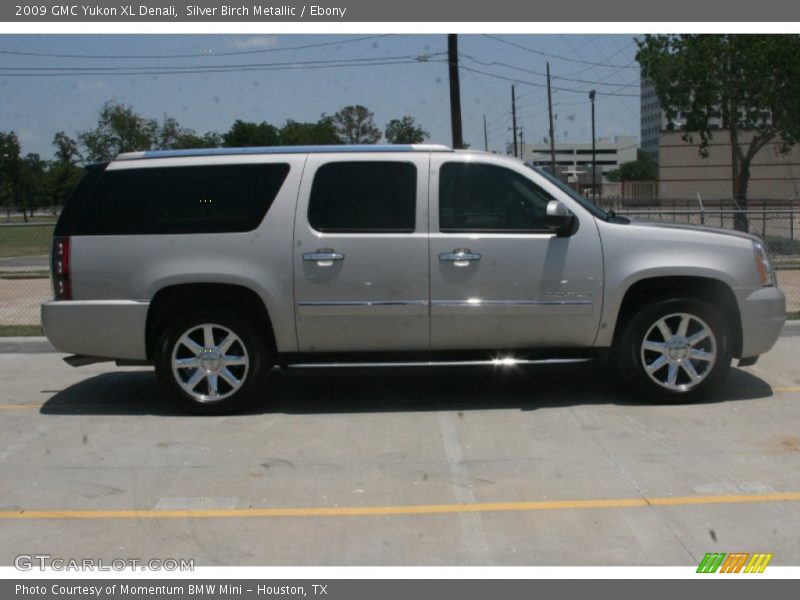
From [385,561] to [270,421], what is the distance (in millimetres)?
2792

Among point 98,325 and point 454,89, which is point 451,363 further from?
point 454,89

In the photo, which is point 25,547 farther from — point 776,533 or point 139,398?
point 776,533

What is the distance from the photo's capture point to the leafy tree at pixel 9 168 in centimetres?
4253

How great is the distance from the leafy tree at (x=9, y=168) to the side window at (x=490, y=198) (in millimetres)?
39594

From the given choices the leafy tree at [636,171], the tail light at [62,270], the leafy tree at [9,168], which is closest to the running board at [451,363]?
the tail light at [62,270]

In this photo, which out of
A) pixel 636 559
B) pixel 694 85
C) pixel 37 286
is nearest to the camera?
pixel 636 559

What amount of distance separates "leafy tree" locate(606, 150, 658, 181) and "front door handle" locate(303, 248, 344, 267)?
290 feet

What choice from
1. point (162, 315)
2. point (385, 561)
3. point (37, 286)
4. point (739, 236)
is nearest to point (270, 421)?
point (162, 315)

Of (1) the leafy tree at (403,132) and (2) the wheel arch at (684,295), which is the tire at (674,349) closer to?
(2) the wheel arch at (684,295)

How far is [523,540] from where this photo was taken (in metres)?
4.62

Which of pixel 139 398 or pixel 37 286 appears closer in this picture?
pixel 139 398

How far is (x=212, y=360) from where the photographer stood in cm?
704

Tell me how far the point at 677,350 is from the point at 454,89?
15.7 metres

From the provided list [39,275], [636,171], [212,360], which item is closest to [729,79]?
[39,275]
